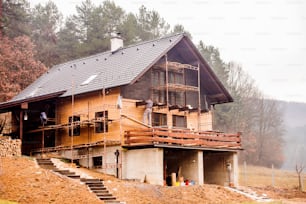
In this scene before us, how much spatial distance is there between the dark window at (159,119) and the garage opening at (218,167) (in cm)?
307

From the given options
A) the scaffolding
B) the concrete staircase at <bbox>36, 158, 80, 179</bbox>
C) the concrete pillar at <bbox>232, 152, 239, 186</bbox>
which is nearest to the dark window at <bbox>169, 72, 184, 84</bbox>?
the scaffolding

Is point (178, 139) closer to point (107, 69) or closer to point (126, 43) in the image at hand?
point (107, 69)

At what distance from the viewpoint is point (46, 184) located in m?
24.3

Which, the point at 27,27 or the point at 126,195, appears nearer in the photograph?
the point at 126,195

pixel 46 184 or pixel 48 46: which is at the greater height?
pixel 48 46

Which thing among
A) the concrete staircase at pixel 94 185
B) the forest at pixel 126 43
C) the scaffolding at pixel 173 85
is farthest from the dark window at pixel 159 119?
the forest at pixel 126 43

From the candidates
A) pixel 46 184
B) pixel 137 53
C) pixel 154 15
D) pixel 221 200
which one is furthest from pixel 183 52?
pixel 154 15

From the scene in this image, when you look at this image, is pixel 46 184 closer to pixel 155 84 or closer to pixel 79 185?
pixel 79 185

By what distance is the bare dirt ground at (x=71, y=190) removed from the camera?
22.8 m

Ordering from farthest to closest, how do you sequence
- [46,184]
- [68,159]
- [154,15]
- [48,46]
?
[154,15]
[48,46]
[68,159]
[46,184]

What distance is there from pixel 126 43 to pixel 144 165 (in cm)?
3212

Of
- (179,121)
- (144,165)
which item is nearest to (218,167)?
(179,121)

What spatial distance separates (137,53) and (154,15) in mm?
32281

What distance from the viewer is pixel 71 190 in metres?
24.1
